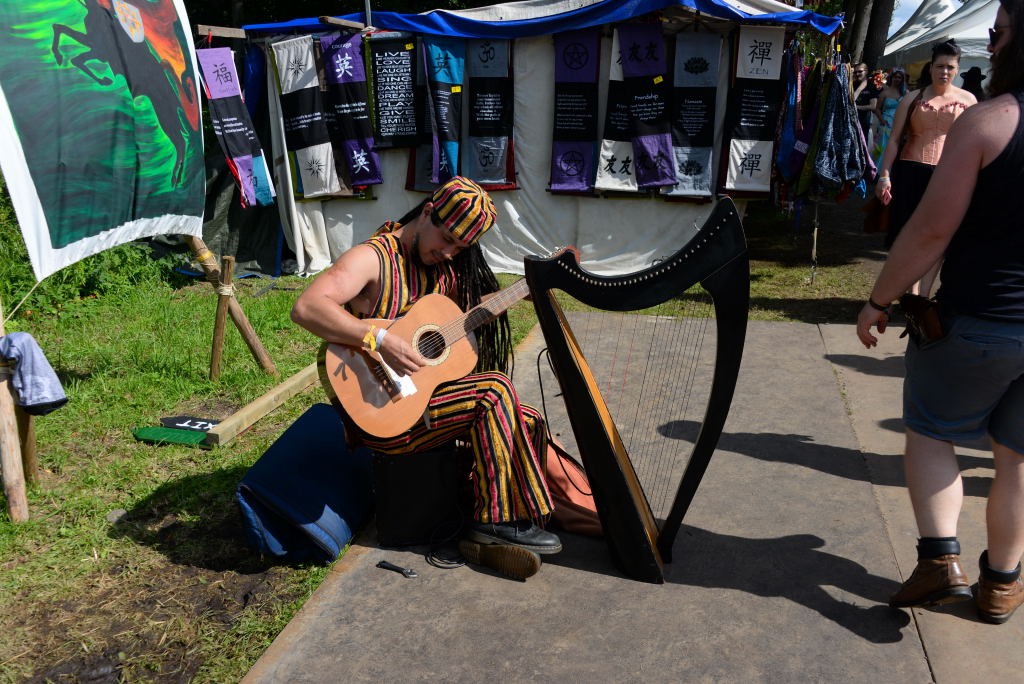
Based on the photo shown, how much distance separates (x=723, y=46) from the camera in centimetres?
679

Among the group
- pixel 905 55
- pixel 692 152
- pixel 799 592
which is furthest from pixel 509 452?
pixel 905 55

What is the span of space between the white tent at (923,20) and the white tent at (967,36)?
2857mm

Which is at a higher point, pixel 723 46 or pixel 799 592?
pixel 723 46

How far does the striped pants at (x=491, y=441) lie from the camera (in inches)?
110

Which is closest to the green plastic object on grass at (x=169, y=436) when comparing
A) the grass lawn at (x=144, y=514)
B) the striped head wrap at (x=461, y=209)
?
the grass lawn at (x=144, y=514)

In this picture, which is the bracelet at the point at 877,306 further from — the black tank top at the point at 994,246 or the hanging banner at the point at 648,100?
the hanging banner at the point at 648,100

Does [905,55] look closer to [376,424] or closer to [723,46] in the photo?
[723,46]

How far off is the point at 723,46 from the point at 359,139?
3291 millimetres

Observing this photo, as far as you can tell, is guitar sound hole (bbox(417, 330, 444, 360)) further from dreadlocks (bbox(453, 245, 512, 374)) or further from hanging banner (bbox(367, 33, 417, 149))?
hanging banner (bbox(367, 33, 417, 149))

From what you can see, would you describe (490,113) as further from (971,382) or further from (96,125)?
(971,382)

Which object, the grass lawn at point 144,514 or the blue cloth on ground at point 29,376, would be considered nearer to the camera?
the grass lawn at point 144,514

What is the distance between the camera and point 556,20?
22.3 feet

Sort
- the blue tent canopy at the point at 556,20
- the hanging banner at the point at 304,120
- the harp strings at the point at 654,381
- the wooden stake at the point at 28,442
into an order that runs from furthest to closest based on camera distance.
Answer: the hanging banner at the point at 304,120, the blue tent canopy at the point at 556,20, the harp strings at the point at 654,381, the wooden stake at the point at 28,442

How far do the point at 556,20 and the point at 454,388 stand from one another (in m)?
4.89
